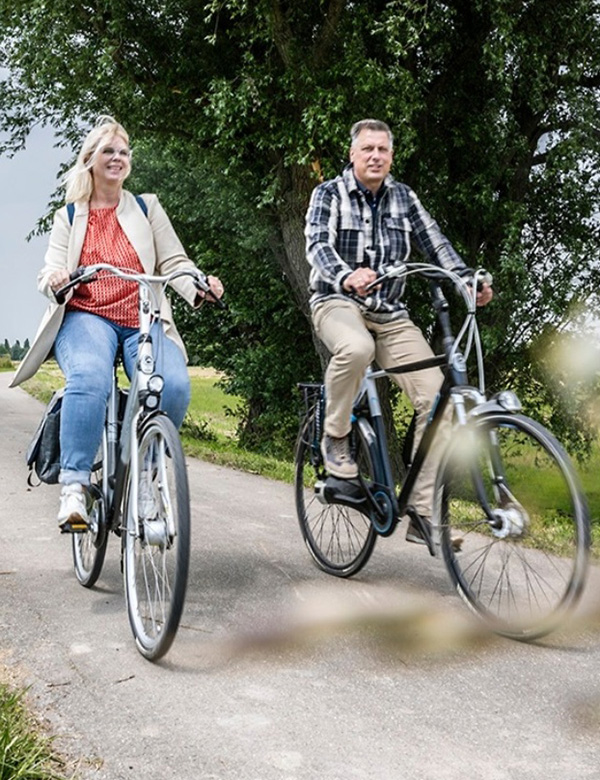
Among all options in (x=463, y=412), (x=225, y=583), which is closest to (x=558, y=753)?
(x=463, y=412)

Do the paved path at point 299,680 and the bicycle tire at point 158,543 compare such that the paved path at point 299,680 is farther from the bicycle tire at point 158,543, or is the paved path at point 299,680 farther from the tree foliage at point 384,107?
the tree foliage at point 384,107

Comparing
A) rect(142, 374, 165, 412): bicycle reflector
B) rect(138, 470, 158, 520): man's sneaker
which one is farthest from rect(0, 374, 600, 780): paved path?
rect(142, 374, 165, 412): bicycle reflector

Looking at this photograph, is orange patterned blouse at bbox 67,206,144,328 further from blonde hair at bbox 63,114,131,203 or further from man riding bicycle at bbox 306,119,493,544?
man riding bicycle at bbox 306,119,493,544

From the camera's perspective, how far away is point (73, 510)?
4488 millimetres

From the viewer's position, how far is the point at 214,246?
17.6 m

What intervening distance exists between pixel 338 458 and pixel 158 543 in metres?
1.37

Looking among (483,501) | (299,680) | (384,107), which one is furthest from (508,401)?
(384,107)

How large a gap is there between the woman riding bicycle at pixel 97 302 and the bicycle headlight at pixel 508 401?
1322 mm

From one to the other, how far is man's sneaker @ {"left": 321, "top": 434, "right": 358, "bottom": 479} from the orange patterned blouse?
3.62 feet

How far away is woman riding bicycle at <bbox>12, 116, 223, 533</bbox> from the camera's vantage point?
455cm

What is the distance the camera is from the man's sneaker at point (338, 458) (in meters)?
5.08

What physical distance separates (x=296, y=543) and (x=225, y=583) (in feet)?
3.49

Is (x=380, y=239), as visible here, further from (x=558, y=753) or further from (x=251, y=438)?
(x=251, y=438)

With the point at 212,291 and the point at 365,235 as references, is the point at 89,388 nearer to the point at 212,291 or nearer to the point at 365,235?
the point at 212,291
